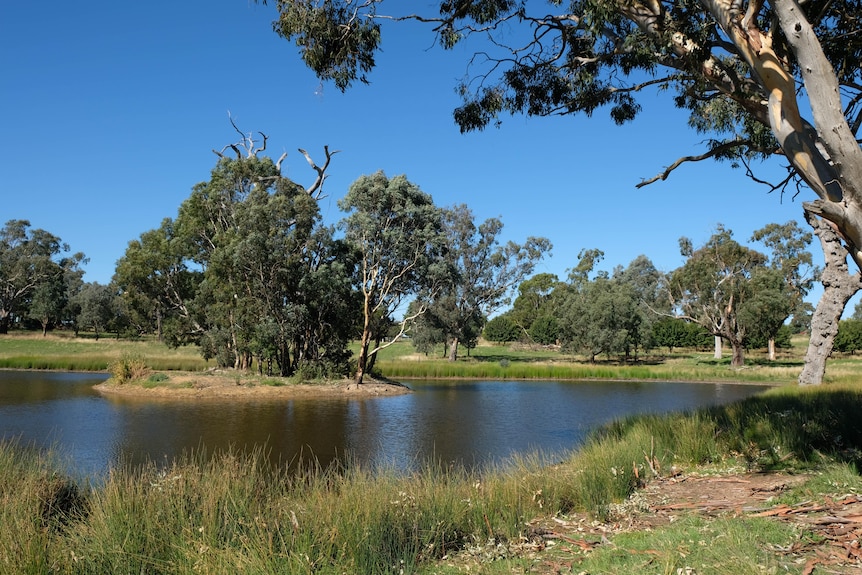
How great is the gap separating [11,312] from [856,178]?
3073 inches

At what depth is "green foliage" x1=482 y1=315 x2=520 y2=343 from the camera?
77656 mm

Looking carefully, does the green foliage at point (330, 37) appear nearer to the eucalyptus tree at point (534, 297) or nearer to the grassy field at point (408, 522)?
the grassy field at point (408, 522)

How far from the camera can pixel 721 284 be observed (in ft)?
150

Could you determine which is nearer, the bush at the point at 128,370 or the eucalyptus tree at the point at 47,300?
the bush at the point at 128,370

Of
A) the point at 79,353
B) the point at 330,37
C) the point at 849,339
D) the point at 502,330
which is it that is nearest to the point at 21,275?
the point at 79,353

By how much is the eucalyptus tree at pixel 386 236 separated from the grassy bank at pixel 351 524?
21.1m

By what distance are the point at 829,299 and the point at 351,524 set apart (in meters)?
16.8

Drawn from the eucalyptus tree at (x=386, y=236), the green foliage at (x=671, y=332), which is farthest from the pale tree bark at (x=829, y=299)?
the green foliage at (x=671, y=332)

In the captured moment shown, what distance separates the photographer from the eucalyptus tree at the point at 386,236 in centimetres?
2805

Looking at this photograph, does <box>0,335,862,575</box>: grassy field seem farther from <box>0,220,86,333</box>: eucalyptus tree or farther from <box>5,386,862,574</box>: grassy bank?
<box>0,220,86,333</box>: eucalyptus tree

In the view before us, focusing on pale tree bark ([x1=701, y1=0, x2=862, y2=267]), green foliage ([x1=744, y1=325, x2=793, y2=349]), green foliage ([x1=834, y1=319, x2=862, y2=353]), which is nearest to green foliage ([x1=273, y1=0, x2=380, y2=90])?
pale tree bark ([x1=701, y1=0, x2=862, y2=267])

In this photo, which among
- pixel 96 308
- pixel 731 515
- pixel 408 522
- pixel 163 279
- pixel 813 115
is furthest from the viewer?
pixel 96 308

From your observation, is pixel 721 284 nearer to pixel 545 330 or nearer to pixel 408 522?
pixel 545 330

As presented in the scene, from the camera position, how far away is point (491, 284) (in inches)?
2046
